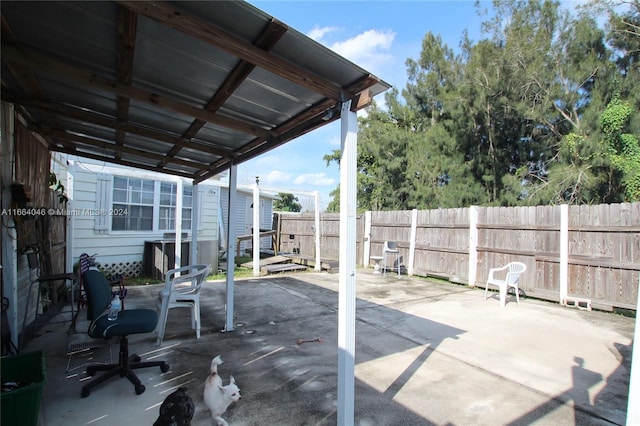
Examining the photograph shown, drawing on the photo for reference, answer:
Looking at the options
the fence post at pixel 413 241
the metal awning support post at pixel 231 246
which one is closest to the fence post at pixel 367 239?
the fence post at pixel 413 241

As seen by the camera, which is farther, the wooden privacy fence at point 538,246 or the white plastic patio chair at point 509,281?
the white plastic patio chair at point 509,281

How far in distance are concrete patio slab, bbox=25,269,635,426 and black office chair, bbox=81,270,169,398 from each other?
0.09 m

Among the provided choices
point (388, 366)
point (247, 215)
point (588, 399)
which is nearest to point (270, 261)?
point (247, 215)

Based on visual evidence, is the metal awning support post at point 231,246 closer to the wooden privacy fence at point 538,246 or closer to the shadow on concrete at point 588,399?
the shadow on concrete at point 588,399

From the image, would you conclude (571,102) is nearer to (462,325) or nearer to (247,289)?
(462,325)

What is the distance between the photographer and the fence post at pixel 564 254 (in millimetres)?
5734

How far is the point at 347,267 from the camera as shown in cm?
219

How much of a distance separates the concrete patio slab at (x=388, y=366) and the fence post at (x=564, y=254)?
0.52 m

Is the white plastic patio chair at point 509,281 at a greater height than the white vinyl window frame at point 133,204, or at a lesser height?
lesser

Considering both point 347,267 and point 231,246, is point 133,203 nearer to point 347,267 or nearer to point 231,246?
point 231,246

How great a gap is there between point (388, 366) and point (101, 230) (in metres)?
6.64

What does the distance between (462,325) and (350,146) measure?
3.44 meters

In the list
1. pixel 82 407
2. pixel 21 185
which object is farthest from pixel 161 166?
pixel 82 407

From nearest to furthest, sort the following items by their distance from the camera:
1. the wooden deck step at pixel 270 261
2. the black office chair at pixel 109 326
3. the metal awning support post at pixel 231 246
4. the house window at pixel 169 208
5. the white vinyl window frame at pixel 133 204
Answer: the black office chair at pixel 109 326, the metal awning support post at pixel 231 246, the white vinyl window frame at pixel 133 204, the house window at pixel 169 208, the wooden deck step at pixel 270 261
